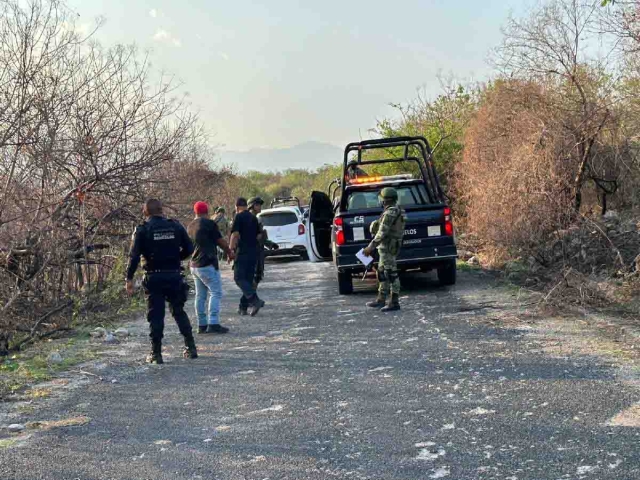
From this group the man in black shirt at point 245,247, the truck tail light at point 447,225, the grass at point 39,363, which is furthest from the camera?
the truck tail light at point 447,225

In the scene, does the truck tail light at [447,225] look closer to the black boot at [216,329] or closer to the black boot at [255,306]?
the black boot at [255,306]

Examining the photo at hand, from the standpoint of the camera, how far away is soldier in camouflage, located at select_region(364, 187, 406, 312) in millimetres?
10195

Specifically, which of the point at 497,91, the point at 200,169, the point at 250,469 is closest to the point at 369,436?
the point at 250,469

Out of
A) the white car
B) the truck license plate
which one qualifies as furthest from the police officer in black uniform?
the white car

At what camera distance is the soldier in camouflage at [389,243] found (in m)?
10.2

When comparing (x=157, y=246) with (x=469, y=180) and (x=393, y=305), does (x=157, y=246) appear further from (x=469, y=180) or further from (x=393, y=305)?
(x=469, y=180)

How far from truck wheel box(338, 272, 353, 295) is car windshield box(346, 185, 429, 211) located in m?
1.18

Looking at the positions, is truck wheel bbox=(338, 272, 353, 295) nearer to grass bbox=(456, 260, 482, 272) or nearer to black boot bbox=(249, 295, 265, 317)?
black boot bbox=(249, 295, 265, 317)

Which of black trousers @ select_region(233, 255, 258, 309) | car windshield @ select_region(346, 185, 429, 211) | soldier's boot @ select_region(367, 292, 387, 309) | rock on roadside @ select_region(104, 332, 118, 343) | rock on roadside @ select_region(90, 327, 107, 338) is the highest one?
car windshield @ select_region(346, 185, 429, 211)

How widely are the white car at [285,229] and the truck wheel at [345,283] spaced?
329 inches

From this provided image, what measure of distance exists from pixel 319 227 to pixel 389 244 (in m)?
3.17

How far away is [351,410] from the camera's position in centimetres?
544

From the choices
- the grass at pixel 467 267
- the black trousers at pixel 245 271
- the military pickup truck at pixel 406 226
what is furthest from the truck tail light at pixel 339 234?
the grass at pixel 467 267

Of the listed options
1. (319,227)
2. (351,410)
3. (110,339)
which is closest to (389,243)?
(319,227)
